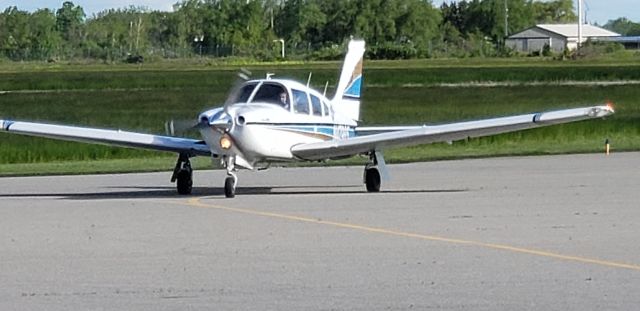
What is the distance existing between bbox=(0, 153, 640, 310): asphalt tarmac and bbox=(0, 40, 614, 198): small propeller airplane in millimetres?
620

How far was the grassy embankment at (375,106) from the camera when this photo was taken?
3719cm

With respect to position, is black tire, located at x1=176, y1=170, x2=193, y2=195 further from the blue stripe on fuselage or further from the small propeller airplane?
the blue stripe on fuselage

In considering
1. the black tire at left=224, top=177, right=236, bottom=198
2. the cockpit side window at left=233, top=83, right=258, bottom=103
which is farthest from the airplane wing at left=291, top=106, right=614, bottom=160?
the black tire at left=224, top=177, right=236, bottom=198

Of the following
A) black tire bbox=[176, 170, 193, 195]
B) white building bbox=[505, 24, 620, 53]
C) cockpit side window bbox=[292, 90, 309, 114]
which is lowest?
black tire bbox=[176, 170, 193, 195]

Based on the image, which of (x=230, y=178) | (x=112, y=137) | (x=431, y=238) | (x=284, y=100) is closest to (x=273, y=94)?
(x=284, y=100)

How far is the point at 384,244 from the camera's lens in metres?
15.7

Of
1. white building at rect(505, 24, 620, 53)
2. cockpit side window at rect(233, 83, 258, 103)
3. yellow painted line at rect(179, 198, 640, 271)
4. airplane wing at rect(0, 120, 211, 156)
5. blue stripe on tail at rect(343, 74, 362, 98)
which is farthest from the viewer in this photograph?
white building at rect(505, 24, 620, 53)

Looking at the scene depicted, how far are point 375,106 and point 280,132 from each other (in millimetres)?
36180

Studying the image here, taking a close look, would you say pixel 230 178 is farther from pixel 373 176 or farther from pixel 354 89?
pixel 354 89

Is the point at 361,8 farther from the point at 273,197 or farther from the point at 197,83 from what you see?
the point at 273,197

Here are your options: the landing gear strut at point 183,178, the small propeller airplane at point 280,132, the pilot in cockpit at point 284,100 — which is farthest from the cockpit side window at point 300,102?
the landing gear strut at point 183,178

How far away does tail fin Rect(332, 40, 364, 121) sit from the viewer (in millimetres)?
26703

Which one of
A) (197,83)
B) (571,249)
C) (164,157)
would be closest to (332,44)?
(197,83)

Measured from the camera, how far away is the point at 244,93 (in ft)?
76.5
